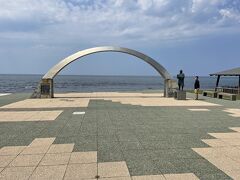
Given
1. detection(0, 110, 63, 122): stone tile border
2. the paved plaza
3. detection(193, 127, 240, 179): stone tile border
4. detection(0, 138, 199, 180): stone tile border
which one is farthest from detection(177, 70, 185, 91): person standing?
detection(0, 138, 199, 180): stone tile border

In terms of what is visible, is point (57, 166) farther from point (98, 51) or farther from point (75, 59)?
→ point (98, 51)

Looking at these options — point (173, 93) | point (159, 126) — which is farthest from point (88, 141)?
point (173, 93)

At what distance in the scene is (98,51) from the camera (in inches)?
961

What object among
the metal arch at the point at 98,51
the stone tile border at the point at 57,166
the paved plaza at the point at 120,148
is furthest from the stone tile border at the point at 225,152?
the metal arch at the point at 98,51

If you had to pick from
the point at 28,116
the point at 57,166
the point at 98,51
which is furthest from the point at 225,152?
the point at 98,51

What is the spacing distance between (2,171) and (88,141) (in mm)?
2892

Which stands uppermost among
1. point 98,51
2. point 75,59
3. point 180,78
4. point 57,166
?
point 98,51

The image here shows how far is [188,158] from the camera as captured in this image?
22.6 ft

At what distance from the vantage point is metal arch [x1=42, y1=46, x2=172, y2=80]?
77.7ft

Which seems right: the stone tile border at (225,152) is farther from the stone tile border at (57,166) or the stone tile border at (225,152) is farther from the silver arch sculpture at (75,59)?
the silver arch sculpture at (75,59)

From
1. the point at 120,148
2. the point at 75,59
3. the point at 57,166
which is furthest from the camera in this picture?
the point at 75,59

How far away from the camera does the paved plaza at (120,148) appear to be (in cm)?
599

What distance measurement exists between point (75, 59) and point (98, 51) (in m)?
1.94

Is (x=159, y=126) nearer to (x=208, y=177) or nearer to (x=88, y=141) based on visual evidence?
(x=88, y=141)
